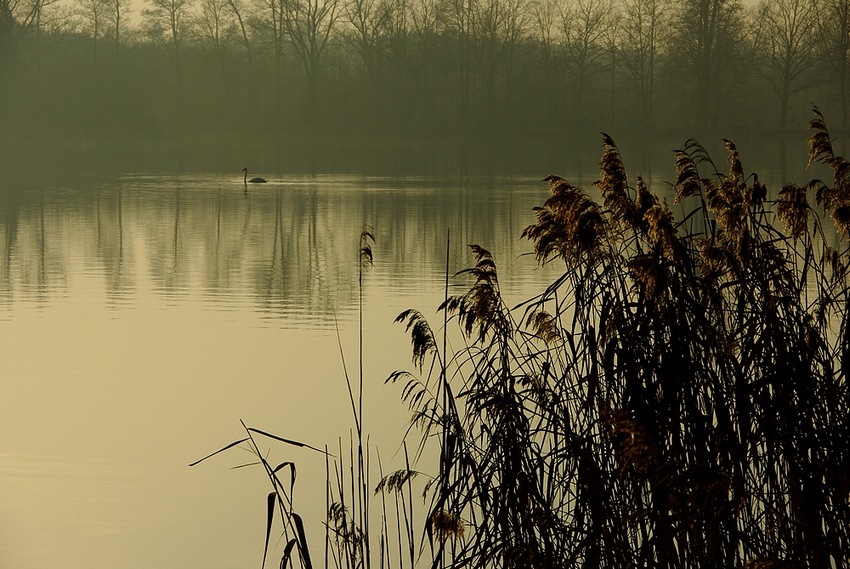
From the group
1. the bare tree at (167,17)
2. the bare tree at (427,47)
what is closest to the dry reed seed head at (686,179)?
the bare tree at (427,47)

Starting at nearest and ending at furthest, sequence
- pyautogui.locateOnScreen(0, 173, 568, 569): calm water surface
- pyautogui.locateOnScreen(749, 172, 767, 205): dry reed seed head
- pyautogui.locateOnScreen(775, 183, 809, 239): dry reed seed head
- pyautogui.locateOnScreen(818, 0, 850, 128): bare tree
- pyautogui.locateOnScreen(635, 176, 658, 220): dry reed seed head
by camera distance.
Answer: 1. pyautogui.locateOnScreen(635, 176, 658, 220): dry reed seed head
2. pyautogui.locateOnScreen(775, 183, 809, 239): dry reed seed head
3. pyautogui.locateOnScreen(749, 172, 767, 205): dry reed seed head
4. pyautogui.locateOnScreen(0, 173, 568, 569): calm water surface
5. pyautogui.locateOnScreen(818, 0, 850, 128): bare tree

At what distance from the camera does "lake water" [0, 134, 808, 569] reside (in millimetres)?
5512

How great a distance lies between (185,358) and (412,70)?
176 ft

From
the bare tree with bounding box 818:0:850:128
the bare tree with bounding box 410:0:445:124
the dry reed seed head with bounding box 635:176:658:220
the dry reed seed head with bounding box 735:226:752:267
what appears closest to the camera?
the dry reed seed head with bounding box 635:176:658:220

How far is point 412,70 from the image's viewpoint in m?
61.6

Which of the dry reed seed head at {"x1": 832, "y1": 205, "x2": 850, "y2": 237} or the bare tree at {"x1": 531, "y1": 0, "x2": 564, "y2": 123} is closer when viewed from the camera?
the dry reed seed head at {"x1": 832, "y1": 205, "x2": 850, "y2": 237}

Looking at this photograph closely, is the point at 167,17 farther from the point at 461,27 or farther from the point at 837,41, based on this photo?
the point at 837,41

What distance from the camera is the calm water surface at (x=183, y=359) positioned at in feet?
18.1

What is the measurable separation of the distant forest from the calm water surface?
3868 cm

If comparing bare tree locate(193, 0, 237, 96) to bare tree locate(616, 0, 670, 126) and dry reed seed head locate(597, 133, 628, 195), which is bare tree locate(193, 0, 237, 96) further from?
dry reed seed head locate(597, 133, 628, 195)

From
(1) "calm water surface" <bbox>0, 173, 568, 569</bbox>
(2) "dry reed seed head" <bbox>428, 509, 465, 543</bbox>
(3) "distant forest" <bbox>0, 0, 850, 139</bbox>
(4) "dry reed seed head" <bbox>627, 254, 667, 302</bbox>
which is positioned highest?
(3) "distant forest" <bbox>0, 0, 850, 139</bbox>

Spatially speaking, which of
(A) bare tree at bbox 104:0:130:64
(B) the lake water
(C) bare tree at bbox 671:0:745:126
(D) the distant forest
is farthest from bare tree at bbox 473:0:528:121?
(B) the lake water

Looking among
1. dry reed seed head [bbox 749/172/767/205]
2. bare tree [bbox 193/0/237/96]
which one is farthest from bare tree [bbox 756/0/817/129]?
dry reed seed head [bbox 749/172/767/205]

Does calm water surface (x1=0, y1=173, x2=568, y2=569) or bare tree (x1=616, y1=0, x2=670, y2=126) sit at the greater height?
bare tree (x1=616, y1=0, x2=670, y2=126)
